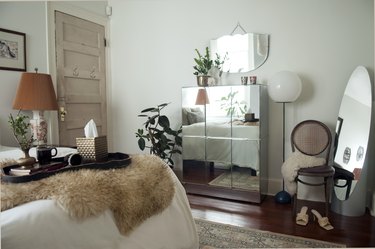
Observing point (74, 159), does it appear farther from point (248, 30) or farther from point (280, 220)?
point (248, 30)

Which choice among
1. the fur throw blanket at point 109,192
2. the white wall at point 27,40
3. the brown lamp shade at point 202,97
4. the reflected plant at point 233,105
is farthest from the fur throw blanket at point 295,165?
the white wall at point 27,40

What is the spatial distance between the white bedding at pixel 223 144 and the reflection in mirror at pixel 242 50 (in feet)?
2.41

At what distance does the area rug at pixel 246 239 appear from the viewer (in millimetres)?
1945

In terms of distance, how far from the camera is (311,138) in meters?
2.65

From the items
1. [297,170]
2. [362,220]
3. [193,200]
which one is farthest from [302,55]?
[193,200]

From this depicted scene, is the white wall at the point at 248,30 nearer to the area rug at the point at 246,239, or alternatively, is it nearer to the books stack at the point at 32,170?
the area rug at the point at 246,239

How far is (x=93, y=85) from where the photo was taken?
12.7ft

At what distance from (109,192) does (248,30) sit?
8.64 ft

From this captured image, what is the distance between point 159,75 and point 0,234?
3.14 meters

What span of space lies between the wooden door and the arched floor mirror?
3176 mm

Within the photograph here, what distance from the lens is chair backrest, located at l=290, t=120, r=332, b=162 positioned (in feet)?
8.53

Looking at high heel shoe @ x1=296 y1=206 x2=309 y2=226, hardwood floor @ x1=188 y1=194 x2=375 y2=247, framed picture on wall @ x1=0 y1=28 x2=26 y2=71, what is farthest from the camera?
framed picture on wall @ x1=0 y1=28 x2=26 y2=71

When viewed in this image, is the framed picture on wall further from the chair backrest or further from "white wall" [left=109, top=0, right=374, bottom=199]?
the chair backrest

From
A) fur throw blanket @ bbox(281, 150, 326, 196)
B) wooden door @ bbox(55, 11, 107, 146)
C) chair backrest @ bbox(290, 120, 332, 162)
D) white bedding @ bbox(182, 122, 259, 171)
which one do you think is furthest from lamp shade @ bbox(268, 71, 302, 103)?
wooden door @ bbox(55, 11, 107, 146)
